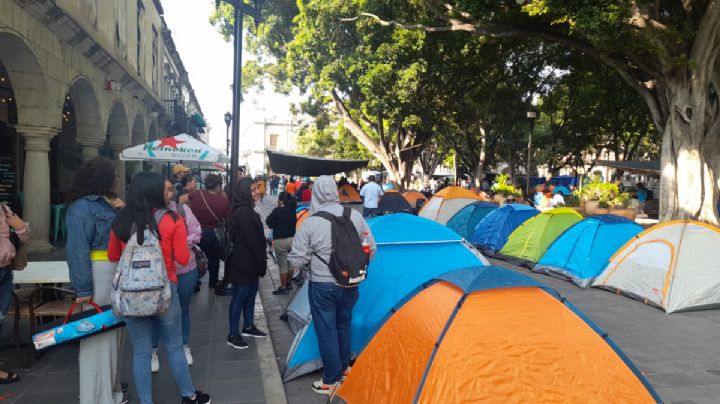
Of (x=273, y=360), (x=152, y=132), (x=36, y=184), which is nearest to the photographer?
(x=273, y=360)

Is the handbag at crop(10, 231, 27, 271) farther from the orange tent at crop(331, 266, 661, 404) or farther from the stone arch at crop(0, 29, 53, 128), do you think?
the stone arch at crop(0, 29, 53, 128)

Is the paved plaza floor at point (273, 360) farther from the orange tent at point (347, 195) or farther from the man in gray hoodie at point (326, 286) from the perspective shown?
the orange tent at point (347, 195)

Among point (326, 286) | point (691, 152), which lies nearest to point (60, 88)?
point (326, 286)

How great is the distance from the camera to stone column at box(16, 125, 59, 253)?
9.00 m

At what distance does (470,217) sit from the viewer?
12.3 metres

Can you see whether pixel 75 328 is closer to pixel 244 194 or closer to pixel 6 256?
pixel 6 256

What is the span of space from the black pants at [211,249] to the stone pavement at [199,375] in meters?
1.74

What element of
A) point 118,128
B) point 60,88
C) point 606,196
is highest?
point 60,88

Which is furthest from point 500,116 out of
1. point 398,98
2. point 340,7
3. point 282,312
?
point 282,312

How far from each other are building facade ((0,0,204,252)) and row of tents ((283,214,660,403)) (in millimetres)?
7650

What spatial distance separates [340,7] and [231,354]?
15883mm

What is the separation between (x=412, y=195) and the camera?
744 inches

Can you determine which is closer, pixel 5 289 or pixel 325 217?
pixel 325 217

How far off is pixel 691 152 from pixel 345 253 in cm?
1072
